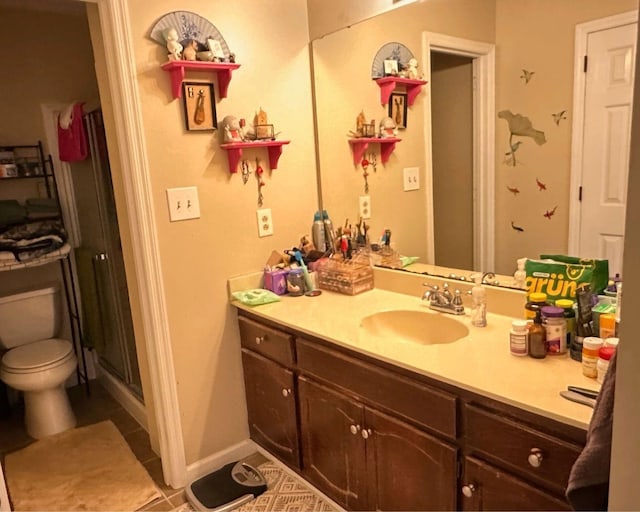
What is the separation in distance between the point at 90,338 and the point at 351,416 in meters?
2.15

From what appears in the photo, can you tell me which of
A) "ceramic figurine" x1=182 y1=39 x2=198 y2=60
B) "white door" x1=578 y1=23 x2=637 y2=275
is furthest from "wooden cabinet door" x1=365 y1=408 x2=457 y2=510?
"ceramic figurine" x1=182 y1=39 x2=198 y2=60

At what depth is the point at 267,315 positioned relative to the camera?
198 cm

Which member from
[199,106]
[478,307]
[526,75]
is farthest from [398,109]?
[478,307]

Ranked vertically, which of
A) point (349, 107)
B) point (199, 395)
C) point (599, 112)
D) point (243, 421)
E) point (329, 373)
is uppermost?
point (349, 107)

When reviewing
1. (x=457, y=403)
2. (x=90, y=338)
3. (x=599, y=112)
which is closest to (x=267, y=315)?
(x=457, y=403)

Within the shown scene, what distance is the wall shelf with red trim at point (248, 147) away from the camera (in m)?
2.05

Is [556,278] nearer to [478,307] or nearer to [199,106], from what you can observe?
[478,307]

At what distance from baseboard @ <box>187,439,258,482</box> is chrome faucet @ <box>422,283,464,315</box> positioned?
1144 mm

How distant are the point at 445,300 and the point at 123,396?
81.3 inches

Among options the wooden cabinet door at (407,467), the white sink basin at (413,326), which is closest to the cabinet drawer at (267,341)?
the white sink basin at (413,326)

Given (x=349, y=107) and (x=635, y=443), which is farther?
(x=349, y=107)

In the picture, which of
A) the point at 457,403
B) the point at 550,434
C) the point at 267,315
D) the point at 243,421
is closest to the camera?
the point at 550,434

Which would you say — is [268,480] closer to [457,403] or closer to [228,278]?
[228,278]

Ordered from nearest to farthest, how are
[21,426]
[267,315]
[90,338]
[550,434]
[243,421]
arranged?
[550,434] < [267,315] < [243,421] < [21,426] < [90,338]
